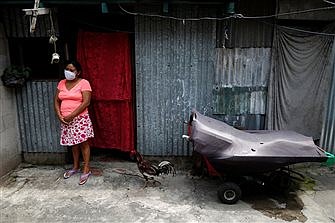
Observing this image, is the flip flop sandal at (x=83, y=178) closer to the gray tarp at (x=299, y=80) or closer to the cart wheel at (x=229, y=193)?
the cart wheel at (x=229, y=193)

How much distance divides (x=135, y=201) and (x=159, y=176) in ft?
3.26

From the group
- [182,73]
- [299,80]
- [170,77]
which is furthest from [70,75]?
[299,80]

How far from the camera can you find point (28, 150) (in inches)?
241

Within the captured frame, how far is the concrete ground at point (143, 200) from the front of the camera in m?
4.30

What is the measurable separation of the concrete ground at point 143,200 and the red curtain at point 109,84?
85 centimetres

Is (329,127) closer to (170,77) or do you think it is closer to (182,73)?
(182,73)

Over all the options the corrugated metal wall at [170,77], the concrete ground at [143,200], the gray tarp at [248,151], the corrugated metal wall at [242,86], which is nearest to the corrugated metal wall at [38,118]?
the concrete ground at [143,200]

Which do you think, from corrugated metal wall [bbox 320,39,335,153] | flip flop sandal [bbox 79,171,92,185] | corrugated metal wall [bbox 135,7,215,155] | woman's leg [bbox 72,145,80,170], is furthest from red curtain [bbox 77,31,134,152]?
corrugated metal wall [bbox 320,39,335,153]

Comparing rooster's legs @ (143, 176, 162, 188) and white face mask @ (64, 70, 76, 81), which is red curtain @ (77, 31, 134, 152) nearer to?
white face mask @ (64, 70, 76, 81)

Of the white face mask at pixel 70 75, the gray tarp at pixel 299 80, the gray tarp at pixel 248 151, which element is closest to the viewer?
the gray tarp at pixel 248 151

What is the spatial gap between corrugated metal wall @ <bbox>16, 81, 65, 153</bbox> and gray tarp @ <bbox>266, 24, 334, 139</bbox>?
4.42 metres

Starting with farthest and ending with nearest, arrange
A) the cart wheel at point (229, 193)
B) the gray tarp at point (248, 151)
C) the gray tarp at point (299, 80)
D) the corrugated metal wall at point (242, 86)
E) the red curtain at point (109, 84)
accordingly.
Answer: the red curtain at point (109, 84)
the corrugated metal wall at point (242, 86)
the gray tarp at point (299, 80)
the cart wheel at point (229, 193)
the gray tarp at point (248, 151)

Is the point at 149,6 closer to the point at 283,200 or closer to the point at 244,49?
the point at 244,49

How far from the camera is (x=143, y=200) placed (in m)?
4.73
